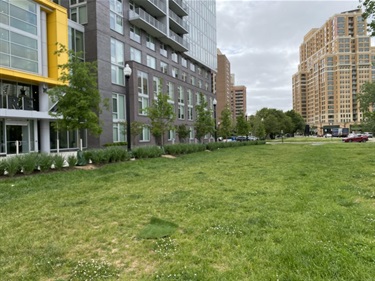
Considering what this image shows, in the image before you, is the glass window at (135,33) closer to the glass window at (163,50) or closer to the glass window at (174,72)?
the glass window at (163,50)

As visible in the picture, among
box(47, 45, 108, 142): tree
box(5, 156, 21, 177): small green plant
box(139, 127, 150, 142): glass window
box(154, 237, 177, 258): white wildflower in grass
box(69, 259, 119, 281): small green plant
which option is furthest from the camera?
box(139, 127, 150, 142): glass window

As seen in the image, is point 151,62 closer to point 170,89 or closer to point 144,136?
point 170,89

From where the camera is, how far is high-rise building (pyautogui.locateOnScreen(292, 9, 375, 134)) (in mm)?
140875

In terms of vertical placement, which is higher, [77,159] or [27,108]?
[27,108]

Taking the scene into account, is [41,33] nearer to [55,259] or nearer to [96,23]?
[96,23]

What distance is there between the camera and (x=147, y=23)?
111ft

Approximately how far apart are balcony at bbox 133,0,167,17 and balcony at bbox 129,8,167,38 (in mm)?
1430

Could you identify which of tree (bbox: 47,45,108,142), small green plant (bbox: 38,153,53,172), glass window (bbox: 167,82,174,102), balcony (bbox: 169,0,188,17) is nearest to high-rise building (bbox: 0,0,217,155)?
balcony (bbox: 169,0,188,17)

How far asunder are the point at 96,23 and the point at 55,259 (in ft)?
92.7

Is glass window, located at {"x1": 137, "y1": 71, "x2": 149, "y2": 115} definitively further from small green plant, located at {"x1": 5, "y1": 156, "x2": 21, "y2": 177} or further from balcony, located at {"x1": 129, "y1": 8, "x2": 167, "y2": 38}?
small green plant, located at {"x1": 5, "y1": 156, "x2": 21, "y2": 177}

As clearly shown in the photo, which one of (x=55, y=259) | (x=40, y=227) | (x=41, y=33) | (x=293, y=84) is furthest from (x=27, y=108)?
(x=293, y=84)

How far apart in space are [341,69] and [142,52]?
464 feet

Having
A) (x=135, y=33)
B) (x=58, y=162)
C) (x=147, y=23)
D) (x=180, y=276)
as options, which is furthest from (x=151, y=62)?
(x=180, y=276)

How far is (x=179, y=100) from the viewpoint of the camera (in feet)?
145
